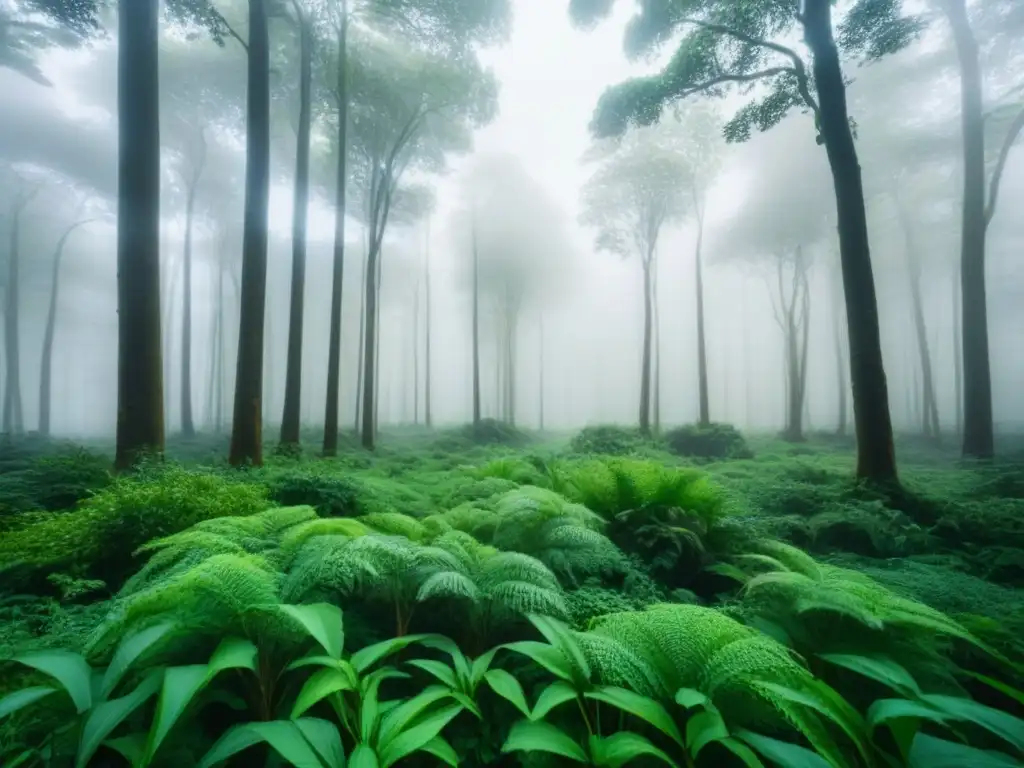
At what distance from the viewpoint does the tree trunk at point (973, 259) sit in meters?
9.16

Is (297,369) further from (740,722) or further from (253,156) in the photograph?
(740,722)

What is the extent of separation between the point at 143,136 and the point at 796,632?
813 centimetres

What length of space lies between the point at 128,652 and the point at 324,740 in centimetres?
71

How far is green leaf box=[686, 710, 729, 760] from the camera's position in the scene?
1.25 meters

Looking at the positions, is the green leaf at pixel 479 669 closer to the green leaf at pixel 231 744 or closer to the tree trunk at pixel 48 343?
the green leaf at pixel 231 744

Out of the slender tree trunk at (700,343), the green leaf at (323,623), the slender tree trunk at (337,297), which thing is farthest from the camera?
the slender tree trunk at (700,343)

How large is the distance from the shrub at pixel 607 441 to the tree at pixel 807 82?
270 inches

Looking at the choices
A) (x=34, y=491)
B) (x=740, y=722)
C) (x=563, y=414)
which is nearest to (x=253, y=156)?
(x=34, y=491)

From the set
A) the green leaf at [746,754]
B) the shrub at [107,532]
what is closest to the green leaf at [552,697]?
the green leaf at [746,754]

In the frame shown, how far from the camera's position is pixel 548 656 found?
1574 mm

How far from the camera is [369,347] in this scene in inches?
514

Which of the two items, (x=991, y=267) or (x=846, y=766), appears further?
(x=991, y=267)

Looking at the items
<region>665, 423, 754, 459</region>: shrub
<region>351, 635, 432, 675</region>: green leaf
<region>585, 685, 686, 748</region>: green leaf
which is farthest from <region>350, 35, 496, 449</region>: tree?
<region>585, 685, 686, 748</region>: green leaf

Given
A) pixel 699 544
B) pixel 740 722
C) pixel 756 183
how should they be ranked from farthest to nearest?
pixel 756 183, pixel 699 544, pixel 740 722
